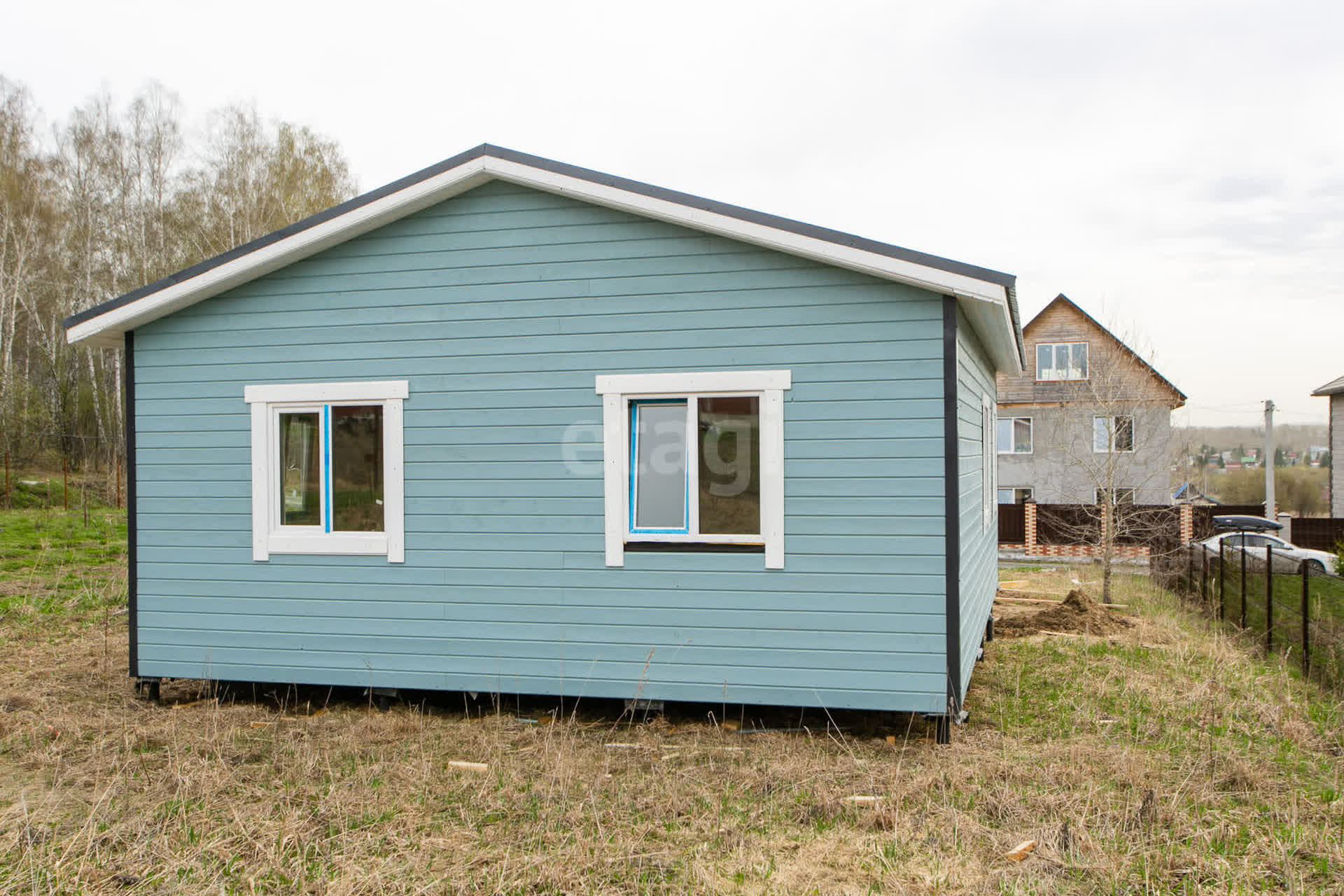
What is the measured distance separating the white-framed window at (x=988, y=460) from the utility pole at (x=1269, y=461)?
21957 millimetres

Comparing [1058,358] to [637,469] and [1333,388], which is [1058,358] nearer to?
[1333,388]

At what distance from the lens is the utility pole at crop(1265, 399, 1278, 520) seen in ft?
96.3

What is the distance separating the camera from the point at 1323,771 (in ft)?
18.7

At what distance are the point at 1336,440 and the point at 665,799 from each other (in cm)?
3057

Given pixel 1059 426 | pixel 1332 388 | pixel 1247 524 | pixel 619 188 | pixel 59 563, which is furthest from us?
pixel 1059 426

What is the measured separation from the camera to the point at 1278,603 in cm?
978

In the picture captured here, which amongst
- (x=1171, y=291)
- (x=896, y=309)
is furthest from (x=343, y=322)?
(x=1171, y=291)

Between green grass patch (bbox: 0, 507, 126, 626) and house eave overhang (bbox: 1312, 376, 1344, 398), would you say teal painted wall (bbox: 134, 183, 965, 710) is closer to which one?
green grass patch (bbox: 0, 507, 126, 626)

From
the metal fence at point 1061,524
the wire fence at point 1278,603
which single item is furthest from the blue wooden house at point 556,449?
the metal fence at point 1061,524

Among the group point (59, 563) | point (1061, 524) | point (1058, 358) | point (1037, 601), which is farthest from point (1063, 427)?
point (59, 563)

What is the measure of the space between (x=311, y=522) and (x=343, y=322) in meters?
1.61

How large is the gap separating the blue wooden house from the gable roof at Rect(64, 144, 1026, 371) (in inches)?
0.9

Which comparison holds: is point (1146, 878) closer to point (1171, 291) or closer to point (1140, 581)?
point (1140, 581)

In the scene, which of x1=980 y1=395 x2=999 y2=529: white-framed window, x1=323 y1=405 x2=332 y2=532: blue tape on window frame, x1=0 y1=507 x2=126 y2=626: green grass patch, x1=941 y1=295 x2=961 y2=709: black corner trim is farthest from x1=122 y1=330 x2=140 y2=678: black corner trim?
x1=980 y1=395 x2=999 y2=529: white-framed window
